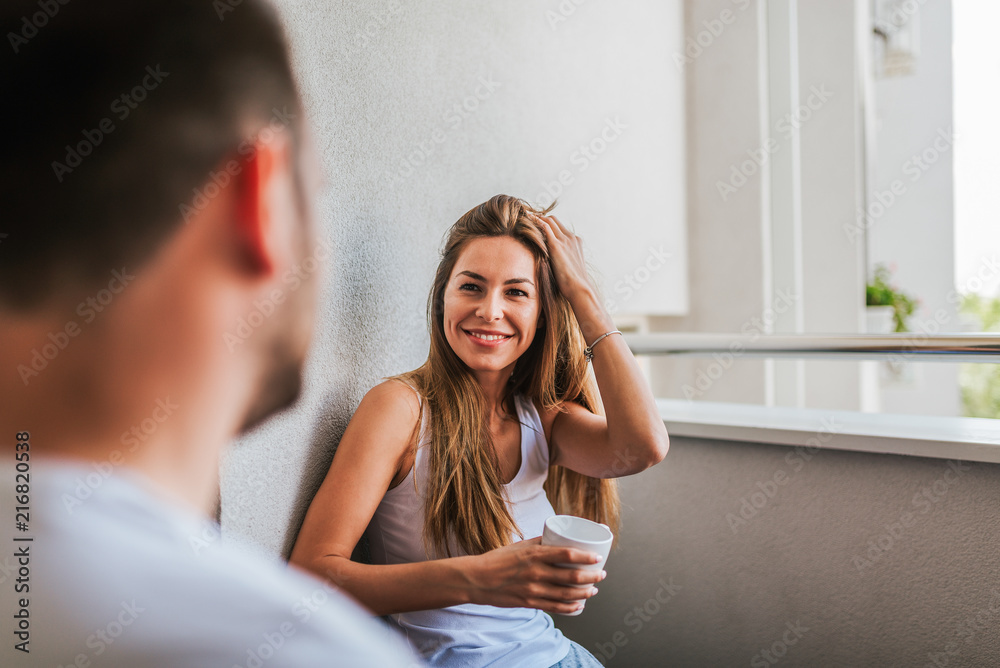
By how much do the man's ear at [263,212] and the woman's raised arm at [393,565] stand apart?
1.85 ft

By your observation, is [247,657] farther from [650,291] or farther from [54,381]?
[650,291]

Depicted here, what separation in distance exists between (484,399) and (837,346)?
76 cm

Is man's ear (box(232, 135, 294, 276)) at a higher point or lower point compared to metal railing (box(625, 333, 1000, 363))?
higher

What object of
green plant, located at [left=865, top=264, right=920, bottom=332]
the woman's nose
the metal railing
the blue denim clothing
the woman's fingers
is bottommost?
the blue denim clothing

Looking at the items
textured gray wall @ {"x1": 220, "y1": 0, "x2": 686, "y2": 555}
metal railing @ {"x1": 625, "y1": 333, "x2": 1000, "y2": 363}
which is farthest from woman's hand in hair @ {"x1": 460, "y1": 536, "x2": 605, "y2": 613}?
metal railing @ {"x1": 625, "y1": 333, "x2": 1000, "y2": 363}

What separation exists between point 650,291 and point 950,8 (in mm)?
4346

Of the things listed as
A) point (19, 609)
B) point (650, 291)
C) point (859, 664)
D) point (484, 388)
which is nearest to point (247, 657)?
point (19, 609)

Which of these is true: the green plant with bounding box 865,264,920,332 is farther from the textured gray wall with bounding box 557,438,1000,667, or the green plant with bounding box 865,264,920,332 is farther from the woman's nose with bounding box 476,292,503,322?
the woman's nose with bounding box 476,292,503,322

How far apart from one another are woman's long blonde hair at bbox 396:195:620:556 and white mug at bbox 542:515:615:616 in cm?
26

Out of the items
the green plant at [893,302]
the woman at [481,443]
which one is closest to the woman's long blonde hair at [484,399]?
the woman at [481,443]

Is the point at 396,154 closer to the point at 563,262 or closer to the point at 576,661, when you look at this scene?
the point at 563,262

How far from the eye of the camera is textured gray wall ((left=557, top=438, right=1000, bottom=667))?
1160 millimetres

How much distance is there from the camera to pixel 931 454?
3.84 feet

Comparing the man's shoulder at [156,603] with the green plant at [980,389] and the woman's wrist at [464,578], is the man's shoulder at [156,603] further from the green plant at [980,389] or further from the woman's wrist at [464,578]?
the green plant at [980,389]
